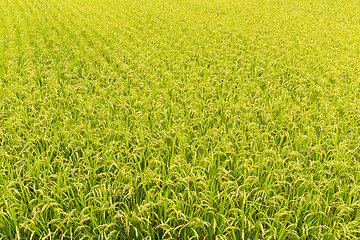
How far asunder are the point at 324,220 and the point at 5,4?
659 inches

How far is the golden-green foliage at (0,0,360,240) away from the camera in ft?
8.71

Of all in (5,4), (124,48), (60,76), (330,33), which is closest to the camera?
(60,76)

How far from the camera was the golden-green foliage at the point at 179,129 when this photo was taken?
265 centimetres

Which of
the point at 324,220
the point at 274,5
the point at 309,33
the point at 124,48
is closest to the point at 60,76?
the point at 124,48

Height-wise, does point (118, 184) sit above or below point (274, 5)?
→ below

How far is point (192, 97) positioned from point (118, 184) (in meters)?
2.40

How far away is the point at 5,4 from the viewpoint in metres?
14.6

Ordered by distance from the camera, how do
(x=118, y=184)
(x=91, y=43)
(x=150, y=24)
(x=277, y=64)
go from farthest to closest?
1. (x=150, y=24)
2. (x=91, y=43)
3. (x=277, y=64)
4. (x=118, y=184)

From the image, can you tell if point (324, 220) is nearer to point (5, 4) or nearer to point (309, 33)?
point (309, 33)

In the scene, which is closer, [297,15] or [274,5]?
[297,15]

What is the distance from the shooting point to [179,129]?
3.95m

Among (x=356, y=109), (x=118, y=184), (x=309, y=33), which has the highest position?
(x=309, y=33)

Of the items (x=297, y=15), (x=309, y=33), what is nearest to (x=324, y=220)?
(x=309, y=33)

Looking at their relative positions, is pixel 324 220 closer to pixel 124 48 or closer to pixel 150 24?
pixel 124 48
